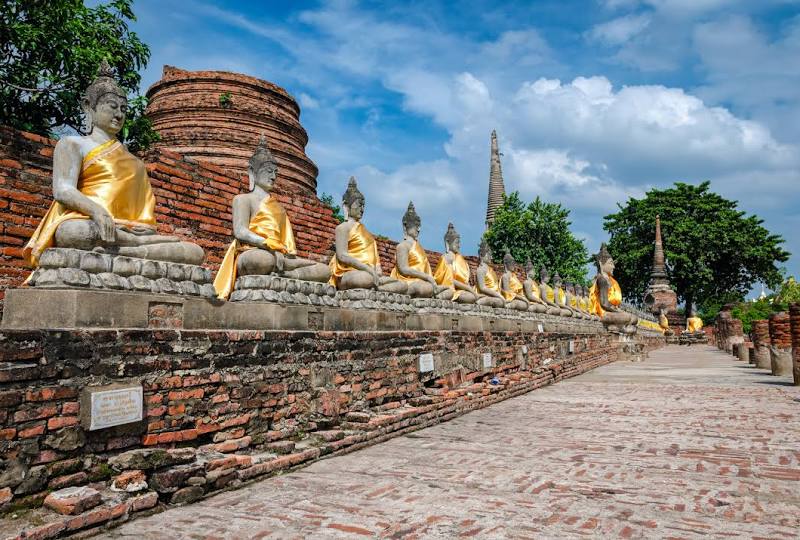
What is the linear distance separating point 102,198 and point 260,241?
4.80ft

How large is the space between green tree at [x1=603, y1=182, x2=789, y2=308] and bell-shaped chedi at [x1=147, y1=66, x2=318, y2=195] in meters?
32.2

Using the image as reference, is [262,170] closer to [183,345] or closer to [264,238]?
[264,238]

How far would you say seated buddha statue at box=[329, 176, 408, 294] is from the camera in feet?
23.6

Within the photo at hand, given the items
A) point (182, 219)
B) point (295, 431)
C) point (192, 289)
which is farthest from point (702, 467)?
point (182, 219)

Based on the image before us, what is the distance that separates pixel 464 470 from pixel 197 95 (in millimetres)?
12093

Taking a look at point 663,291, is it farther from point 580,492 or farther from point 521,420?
point 580,492

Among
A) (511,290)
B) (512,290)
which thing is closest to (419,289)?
(511,290)

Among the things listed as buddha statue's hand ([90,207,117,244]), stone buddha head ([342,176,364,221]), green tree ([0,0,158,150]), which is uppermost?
green tree ([0,0,158,150])

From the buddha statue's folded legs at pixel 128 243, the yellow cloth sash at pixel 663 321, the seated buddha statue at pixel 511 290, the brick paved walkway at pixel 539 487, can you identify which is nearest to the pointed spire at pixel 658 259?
the yellow cloth sash at pixel 663 321

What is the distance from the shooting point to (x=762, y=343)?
16078 mm

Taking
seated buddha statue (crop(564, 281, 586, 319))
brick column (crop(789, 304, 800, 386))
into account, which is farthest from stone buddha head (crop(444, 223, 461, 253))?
seated buddha statue (crop(564, 281, 586, 319))

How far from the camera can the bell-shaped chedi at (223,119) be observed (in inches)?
552

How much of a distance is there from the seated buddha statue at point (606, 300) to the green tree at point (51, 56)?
50.9 feet

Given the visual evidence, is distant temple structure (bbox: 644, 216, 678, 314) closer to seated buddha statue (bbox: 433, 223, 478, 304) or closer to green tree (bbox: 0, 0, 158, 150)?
seated buddha statue (bbox: 433, 223, 478, 304)
